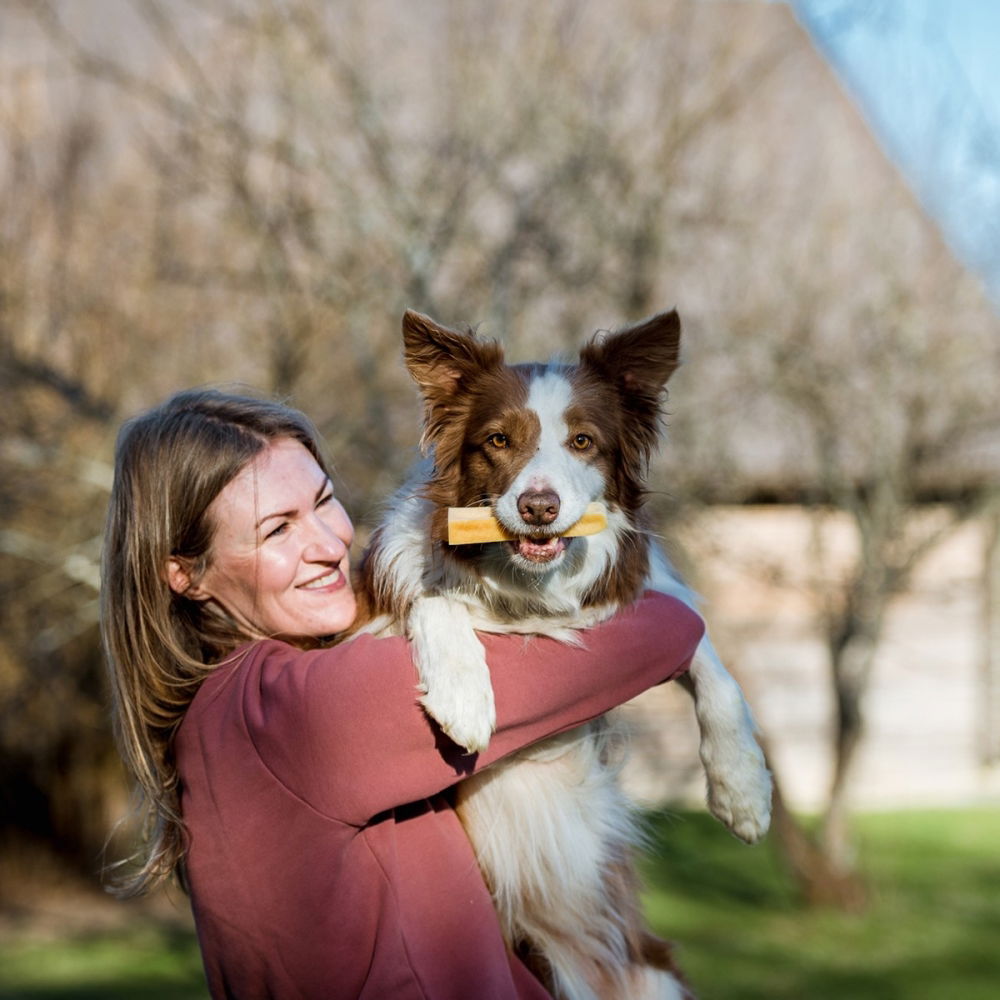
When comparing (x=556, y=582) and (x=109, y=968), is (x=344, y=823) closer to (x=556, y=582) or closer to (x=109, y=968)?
(x=556, y=582)

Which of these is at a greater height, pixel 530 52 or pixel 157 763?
pixel 530 52

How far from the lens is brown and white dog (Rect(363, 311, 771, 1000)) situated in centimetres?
267

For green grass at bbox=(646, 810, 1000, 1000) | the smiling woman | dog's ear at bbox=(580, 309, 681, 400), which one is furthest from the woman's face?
green grass at bbox=(646, 810, 1000, 1000)

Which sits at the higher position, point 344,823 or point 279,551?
point 279,551

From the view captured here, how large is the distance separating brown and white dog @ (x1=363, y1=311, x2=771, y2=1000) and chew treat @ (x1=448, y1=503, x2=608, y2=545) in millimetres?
26

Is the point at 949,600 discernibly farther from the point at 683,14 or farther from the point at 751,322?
the point at 683,14

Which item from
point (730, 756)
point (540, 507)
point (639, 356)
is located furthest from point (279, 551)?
point (730, 756)

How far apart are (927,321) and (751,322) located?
4.21 feet

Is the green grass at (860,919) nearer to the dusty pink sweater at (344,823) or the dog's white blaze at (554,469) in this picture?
the dog's white blaze at (554,469)

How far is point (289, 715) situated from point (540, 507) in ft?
2.47

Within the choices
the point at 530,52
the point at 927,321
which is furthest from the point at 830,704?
the point at 530,52

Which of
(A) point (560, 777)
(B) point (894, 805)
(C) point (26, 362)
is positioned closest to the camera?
(A) point (560, 777)

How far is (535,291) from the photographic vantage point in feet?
28.3

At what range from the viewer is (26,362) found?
8469 mm
